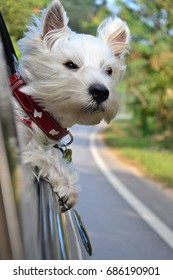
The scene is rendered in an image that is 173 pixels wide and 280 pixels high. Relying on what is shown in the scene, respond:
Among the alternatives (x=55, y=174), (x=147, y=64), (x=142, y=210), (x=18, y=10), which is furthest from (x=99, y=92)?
(x=147, y=64)

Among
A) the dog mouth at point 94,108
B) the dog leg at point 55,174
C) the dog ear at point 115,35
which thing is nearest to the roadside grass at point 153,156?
the dog ear at point 115,35

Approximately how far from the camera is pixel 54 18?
2373 mm

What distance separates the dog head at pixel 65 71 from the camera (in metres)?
2.29

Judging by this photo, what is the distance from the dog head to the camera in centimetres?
229

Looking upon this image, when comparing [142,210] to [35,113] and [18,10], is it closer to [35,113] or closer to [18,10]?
[18,10]

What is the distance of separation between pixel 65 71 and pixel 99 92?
17cm

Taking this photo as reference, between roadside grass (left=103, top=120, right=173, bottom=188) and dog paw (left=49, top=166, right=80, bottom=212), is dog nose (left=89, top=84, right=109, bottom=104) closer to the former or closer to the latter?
dog paw (left=49, top=166, right=80, bottom=212)

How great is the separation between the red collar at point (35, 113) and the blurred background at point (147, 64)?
1049mm

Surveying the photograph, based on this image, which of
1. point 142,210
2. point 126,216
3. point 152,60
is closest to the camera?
point 126,216

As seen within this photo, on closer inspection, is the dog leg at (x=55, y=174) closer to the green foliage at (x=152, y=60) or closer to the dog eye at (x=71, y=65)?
the dog eye at (x=71, y=65)

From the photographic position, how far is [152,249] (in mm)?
6047

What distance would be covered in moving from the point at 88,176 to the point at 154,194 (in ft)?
7.61

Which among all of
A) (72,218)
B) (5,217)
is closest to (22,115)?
(72,218)
